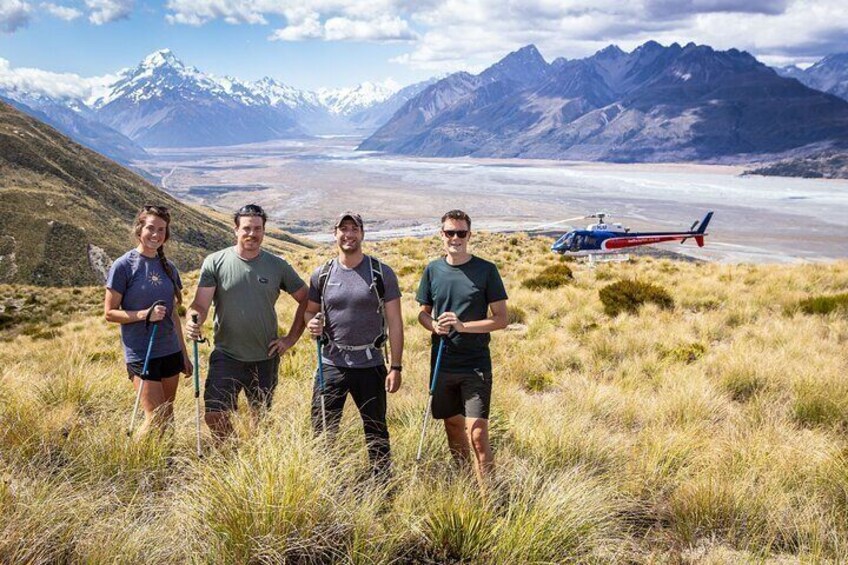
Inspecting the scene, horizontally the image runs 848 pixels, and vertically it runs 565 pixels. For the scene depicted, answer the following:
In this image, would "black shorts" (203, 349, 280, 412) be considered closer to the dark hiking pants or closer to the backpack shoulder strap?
the dark hiking pants

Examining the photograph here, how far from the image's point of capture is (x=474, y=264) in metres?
4.17

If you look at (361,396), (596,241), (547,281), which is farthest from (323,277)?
(596,241)

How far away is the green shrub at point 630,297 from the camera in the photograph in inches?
452

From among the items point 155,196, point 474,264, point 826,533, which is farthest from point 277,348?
point 155,196

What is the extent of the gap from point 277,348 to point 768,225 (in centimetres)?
14137

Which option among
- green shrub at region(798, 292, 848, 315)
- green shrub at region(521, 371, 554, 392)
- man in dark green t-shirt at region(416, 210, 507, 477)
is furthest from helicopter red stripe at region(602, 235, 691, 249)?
man in dark green t-shirt at region(416, 210, 507, 477)

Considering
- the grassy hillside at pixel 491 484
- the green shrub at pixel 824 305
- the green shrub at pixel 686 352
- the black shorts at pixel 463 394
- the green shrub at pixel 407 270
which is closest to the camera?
the grassy hillside at pixel 491 484

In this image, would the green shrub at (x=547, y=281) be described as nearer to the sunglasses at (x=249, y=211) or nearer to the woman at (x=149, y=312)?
the sunglasses at (x=249, y=211)

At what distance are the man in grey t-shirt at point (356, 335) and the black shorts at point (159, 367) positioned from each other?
4.26ft

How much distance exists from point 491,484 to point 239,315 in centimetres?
228

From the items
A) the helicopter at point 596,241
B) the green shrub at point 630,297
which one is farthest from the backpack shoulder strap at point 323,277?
the helicopter at point 596,241

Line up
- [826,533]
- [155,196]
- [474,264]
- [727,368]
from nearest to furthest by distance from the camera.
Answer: [826,533], [474,264], [727,368], [155,196]

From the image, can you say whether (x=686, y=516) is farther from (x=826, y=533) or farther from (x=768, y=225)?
(x=768, y=225)

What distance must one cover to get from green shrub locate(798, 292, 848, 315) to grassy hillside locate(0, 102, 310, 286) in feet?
228
